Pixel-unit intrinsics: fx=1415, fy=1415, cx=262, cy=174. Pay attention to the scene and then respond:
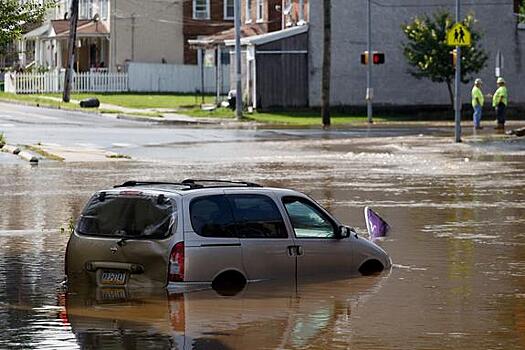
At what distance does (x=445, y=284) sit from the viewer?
1619 centimetres

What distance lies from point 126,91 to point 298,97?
17384 mm

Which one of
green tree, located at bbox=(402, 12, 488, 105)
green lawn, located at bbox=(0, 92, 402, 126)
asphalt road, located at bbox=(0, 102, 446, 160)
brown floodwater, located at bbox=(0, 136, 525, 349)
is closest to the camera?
brown floodwater, located at bbox=(0, 136, 525, 349)

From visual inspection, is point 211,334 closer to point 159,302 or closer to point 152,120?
point 159,302

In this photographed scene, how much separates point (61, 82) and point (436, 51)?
2538 cm

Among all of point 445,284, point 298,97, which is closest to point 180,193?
point 445,284

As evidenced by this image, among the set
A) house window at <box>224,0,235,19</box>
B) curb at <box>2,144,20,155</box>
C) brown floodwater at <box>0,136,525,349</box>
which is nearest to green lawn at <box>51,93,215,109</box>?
house window at <box>224,0,235,19</box>

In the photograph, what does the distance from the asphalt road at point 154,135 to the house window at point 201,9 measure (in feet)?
76.8

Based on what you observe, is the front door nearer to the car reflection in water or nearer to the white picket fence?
the car reflection in water

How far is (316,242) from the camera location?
16.2 m

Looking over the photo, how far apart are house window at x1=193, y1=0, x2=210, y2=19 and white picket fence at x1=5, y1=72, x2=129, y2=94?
22.7 feet

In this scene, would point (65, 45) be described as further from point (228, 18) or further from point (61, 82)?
point (228, 18)

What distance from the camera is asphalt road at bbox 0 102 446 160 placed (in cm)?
3956

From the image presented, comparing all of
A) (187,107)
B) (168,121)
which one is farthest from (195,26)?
(168,121)

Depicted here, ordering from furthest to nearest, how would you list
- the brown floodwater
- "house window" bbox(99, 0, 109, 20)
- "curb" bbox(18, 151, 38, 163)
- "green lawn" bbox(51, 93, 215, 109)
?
"house window" bbox(99, 0, 109, 20) → "green lawn" bbox(51, 93, 215, 109) → "curb" bbox(18, 151, 38, 163) → the brown floodwater
